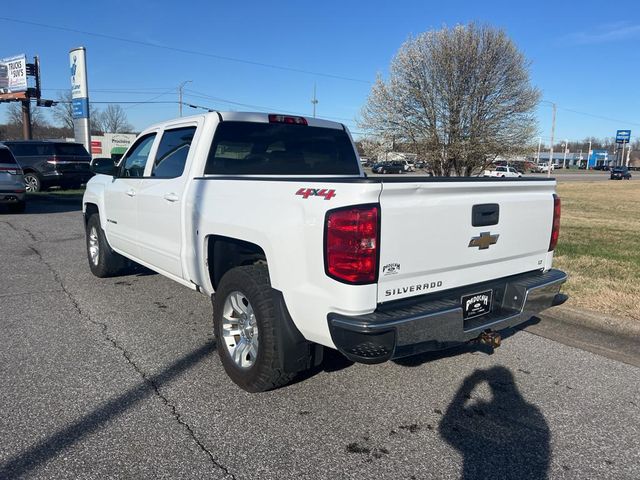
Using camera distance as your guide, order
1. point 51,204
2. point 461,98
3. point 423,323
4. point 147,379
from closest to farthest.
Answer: point 423,323 < point 147,379 < point 51,204 < point 461,98

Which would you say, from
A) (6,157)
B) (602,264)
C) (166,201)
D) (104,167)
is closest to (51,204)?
(6,157)

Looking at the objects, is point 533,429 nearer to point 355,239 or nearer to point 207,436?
point 355,239

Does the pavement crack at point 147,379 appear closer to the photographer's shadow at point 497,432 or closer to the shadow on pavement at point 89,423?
the shadow on pavement at point 89,423

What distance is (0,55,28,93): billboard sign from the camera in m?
35.1

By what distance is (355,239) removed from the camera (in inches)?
111

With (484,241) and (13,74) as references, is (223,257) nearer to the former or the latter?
(484,241)

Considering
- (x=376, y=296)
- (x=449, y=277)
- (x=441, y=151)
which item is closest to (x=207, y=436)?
(x=376, y=296)

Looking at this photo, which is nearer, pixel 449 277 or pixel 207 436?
pixel 207 436

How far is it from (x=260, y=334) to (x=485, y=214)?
1673 mm

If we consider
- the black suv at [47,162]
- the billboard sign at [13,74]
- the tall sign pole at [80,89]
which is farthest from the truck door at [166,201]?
the billboard sign at [13,74]

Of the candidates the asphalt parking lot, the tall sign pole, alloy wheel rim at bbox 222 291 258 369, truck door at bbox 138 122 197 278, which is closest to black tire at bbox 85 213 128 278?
truck door at bbox 138 122 197 278

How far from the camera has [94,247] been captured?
22.6ft

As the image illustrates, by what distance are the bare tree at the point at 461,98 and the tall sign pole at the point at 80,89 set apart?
1381cm

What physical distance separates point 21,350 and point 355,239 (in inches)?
125
